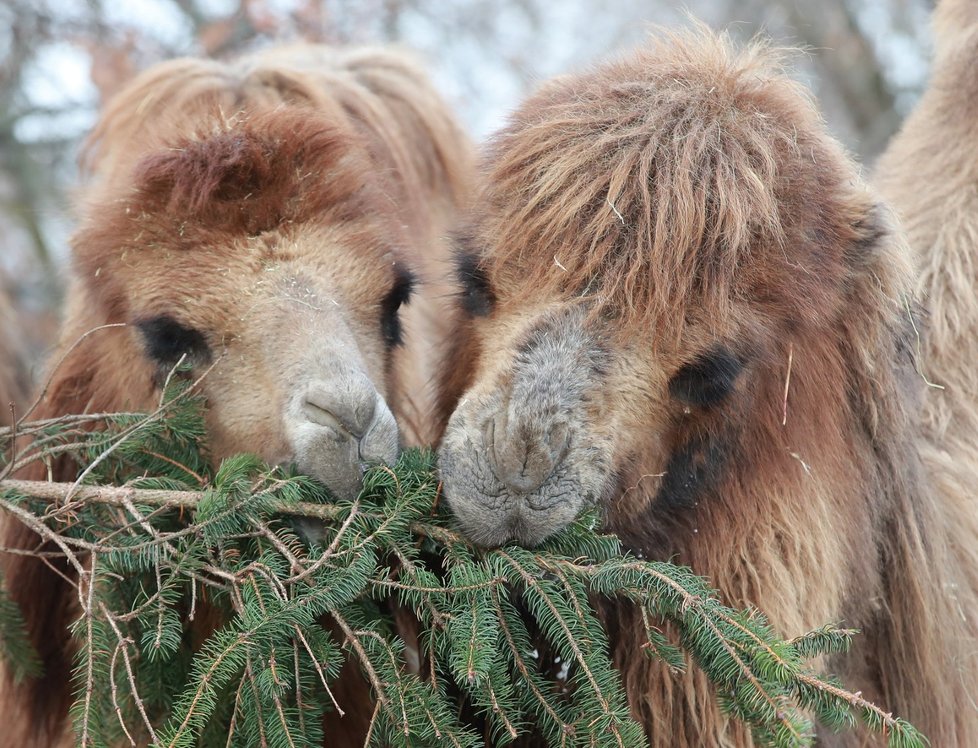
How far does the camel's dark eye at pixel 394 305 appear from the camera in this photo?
3441mm

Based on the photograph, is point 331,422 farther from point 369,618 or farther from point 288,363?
point 369,618

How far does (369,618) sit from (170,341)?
39.9 inches

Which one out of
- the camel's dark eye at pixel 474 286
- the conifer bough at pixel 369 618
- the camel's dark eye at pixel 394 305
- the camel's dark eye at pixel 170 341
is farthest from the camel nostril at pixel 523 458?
the camel's dark eye at pixel 170 341

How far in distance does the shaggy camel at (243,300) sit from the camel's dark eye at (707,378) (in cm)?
76

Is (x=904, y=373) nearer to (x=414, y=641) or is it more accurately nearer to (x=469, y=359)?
(x=469, y=359)

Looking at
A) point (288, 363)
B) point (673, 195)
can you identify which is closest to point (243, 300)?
point (288, 363)

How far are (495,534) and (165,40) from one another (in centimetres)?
676

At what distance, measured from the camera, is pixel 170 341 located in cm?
326

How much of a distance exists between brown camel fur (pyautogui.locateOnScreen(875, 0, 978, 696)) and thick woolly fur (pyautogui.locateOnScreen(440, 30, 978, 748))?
28cm

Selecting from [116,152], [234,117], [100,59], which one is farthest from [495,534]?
[100,59]

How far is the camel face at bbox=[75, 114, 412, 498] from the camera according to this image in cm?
303

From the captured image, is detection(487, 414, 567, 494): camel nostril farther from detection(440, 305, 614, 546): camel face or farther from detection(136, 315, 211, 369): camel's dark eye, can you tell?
detection(136, 315, 211, 369): camel's dark eye

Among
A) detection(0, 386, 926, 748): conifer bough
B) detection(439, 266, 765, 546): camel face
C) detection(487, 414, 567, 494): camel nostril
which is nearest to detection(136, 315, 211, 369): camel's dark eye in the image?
detection(0, 386, 926, 748): conifer bough

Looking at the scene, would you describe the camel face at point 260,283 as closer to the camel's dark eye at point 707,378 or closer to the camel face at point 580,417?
the camel face at point 580,417
